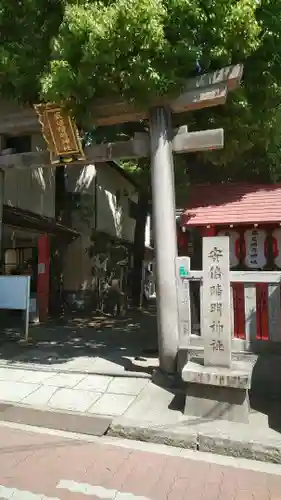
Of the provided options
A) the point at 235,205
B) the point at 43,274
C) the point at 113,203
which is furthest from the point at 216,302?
the point at 113,203

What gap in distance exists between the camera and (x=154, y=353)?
7539 mm

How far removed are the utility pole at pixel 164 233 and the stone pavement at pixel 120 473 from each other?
6.19 ft

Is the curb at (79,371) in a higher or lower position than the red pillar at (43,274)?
lower

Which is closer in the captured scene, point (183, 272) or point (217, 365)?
point (217, 365)

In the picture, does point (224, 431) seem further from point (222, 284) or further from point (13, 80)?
point (13, 80)

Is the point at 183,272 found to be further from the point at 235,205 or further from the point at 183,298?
the point at 235,205

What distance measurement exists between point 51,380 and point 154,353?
2.18 m

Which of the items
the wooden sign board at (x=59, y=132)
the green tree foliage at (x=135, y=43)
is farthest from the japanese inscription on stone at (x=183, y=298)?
the wooden sign board at (x=59, y=132)

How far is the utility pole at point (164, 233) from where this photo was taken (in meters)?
5.99

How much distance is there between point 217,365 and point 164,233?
226 centimetres

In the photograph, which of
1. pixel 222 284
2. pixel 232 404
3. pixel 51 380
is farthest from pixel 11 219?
pixel 232 404

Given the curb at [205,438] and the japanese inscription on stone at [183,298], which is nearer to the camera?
the curb at [205,438]

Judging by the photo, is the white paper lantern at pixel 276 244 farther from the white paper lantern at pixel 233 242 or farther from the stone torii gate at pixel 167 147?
the stone torii gate at pixel 167 147

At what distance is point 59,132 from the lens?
21.8 feet
